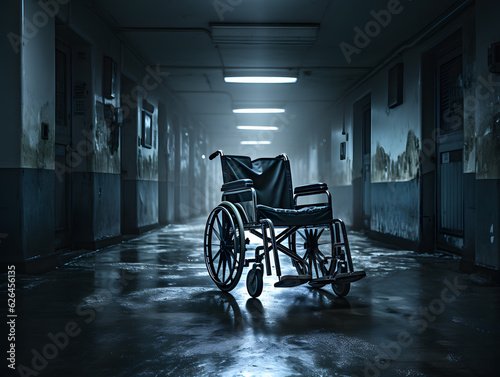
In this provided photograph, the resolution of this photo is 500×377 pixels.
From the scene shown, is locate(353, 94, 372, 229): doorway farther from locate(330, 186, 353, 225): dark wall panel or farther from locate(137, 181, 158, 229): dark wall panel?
locate(137, 181, 158, 229): dark wall panel

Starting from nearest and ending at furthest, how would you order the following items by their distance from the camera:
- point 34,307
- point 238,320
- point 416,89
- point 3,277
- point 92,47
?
point 238,320 → point 34,307 → point 3,277 → point 92,47 → point 416,89

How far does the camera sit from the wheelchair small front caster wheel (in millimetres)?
2966

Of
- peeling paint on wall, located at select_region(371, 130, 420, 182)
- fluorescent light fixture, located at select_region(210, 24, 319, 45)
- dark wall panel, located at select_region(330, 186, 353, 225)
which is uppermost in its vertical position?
fluorescent light fixture, located at select_region(210, 24, 319, 45)

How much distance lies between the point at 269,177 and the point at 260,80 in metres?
5.32

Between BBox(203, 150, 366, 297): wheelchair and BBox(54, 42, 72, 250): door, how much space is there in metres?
2.39

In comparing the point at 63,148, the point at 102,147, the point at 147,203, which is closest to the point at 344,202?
the point at 147,203

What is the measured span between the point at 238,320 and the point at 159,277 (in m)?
1.48

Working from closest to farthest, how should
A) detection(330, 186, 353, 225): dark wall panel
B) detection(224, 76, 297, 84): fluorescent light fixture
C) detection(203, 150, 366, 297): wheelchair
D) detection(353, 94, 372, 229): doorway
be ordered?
detection(203, 150, 366, 297): wheelchair < detection(224, 76, 297, 84): fluorescent light fixture < detection(353, 94, 372, 229): doorway < detection(330, 186, 353, 225): dark wall panel

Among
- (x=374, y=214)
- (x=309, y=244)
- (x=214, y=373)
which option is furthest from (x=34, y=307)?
(x=374, y=214)

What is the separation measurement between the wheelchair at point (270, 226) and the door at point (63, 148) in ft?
7.84

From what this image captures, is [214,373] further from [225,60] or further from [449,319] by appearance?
[225,60]

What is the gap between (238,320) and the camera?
2.47 m

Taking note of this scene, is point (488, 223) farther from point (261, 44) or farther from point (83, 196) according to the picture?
point (83, 196)

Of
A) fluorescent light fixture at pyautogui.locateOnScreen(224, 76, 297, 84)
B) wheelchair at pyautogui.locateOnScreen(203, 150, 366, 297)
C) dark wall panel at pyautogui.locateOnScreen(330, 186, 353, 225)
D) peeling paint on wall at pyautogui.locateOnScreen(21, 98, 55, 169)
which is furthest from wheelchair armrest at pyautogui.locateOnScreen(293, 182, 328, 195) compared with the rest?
dark wall panel at pyautogui.locateOnScreen(330, 186, 353, 225)
